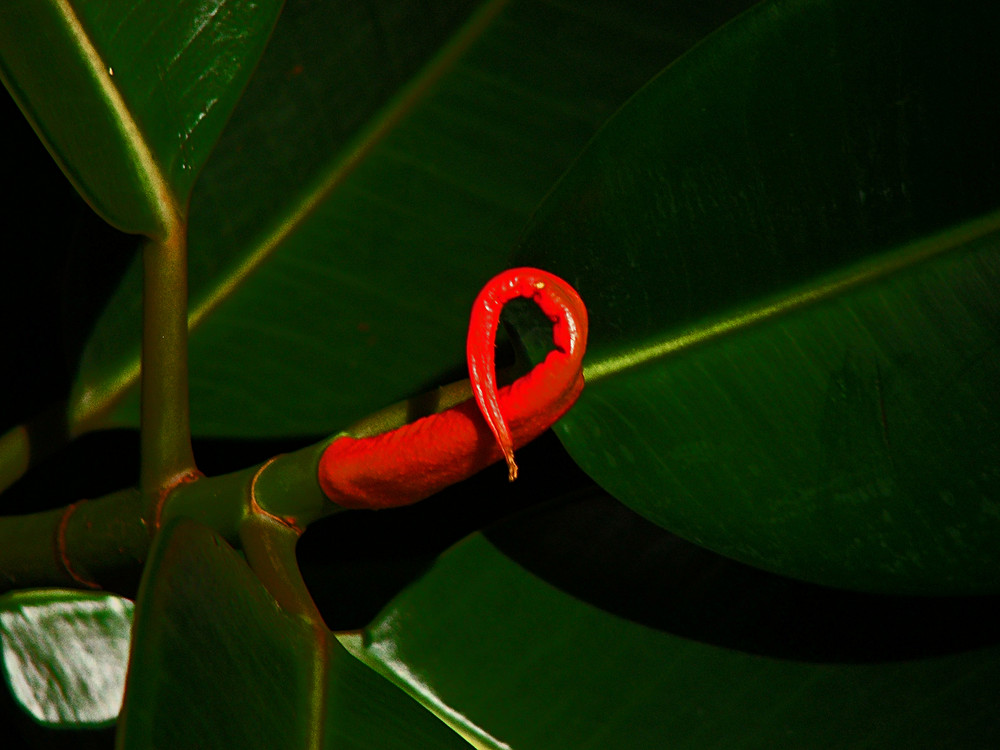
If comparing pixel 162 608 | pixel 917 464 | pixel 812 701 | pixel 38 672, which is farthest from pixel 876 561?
pixel 38 672

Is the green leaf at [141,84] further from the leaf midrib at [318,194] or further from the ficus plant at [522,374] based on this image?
the leaf midrib at [318,194]

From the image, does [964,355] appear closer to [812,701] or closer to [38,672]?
[812,701]

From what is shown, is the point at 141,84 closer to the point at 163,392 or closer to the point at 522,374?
the point at 163,392

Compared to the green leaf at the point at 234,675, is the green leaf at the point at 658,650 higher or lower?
higher

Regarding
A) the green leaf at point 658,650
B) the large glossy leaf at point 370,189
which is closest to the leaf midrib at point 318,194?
the large glossy leaf at point 370,189

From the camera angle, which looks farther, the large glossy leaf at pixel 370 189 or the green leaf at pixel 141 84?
the large glossy leaf at pixel 370 189

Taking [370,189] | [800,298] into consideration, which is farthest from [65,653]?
[800,298]
